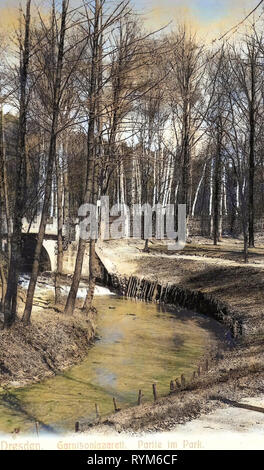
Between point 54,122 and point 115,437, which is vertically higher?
point 54,122

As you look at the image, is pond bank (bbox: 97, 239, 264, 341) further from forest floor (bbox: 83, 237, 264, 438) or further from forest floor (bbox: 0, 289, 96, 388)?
forest floor (bbox: 0, 289, 96, 388)

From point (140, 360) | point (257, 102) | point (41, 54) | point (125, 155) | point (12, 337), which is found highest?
point (257, 102)

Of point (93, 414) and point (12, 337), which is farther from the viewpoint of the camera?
point (12, 337)

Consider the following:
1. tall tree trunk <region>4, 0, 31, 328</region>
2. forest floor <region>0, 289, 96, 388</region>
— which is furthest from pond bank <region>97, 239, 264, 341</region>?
tall tree trunk <region>4, 0, 31, 328</region>

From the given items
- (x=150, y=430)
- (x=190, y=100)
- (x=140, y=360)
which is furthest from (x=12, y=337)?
(x=190, y=100)

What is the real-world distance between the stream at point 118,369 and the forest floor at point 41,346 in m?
0.30

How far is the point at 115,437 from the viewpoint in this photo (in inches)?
242

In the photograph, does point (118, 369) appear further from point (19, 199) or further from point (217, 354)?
point (19, 199)

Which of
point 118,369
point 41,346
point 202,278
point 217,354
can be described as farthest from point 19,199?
point 202,278

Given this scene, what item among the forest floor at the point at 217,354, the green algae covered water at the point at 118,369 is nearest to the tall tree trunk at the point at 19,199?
the green algae covered water at the point at 118,369

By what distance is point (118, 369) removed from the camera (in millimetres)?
11758

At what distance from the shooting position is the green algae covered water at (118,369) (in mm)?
8789

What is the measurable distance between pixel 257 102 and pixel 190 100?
4057 millimetres

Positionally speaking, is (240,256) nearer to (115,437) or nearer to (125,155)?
(125,155)
